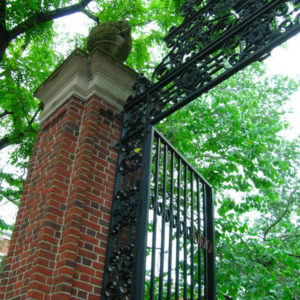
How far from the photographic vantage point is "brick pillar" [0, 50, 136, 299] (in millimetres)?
3041

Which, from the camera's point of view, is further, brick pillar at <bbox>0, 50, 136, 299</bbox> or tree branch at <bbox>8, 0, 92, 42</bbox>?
tree branch at <bbox>8, 0, 92, 42</bbox>

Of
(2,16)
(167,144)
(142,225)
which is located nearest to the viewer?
(142,225)

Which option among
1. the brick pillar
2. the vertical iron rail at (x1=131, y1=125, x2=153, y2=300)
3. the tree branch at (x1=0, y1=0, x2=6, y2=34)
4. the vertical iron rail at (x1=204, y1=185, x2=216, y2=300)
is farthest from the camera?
the tree branch at (x1=0, y1=0, x2=6, y2=34)

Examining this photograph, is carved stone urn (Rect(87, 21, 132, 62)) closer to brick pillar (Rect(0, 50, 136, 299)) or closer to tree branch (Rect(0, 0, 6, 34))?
brick pillar (Rect(0, 50, 136, 299))

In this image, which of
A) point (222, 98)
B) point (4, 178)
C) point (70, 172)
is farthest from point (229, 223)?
point (4, 178)

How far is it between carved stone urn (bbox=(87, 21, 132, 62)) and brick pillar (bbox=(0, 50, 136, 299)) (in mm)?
338

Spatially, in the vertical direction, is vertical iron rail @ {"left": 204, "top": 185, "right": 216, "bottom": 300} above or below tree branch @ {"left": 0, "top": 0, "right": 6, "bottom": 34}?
below

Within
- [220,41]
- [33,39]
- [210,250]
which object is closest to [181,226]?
[210,250]

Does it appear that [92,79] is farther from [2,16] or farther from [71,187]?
[2,16]

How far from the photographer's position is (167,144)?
392cm

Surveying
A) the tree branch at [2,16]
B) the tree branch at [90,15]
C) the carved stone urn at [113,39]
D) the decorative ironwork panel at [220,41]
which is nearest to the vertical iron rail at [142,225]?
the decorative ironwork panel at [220,41]

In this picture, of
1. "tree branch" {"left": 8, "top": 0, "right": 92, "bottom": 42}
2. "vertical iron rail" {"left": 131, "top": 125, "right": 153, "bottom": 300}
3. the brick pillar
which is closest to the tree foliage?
"tree branch" {"left": 8, "top": 0, "right": 92, "bottom": 42}

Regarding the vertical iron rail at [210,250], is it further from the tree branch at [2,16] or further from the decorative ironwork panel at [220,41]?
the tree branch at [2,16]

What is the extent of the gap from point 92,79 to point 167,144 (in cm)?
124
